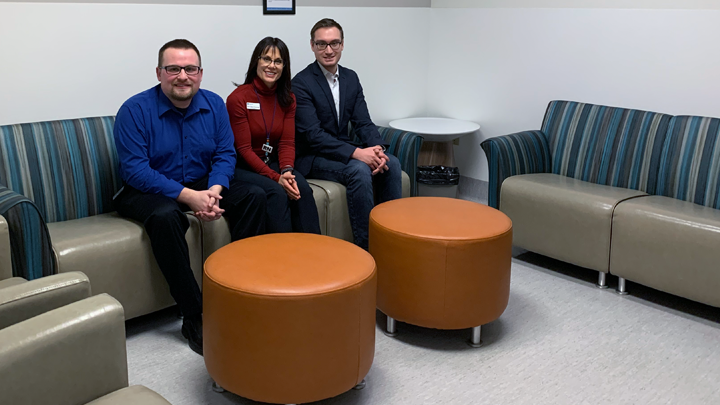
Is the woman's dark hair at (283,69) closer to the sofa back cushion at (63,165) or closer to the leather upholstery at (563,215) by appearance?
the sofa back cushion at (63,165)

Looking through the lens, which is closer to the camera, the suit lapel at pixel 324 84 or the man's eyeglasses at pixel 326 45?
the man's eyeglasses at pixel 326 45

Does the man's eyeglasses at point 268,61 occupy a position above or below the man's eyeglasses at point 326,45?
below

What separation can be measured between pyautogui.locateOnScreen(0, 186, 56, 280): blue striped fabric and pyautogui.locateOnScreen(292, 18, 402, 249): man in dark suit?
5.48 ft

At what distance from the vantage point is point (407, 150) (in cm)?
431

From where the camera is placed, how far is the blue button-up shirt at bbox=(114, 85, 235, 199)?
3.13 m

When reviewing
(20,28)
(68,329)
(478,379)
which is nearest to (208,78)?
(20,28)

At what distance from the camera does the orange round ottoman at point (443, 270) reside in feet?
9.46

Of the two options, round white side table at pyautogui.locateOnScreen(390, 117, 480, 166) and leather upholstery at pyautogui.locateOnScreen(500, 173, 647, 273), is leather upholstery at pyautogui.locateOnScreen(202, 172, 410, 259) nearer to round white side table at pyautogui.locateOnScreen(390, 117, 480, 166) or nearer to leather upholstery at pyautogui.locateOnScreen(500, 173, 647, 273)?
leather upholstery at pyautogui.locateOnScreen(500, 173, 647, 273)

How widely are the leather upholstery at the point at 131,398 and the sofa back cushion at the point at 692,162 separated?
3141mm

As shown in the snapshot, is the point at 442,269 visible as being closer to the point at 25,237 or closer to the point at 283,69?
the point at 283,69

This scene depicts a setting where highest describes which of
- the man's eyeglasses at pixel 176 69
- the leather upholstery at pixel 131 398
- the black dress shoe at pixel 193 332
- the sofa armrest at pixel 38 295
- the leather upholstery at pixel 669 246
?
the man's eyeglasses at pixel 176 69

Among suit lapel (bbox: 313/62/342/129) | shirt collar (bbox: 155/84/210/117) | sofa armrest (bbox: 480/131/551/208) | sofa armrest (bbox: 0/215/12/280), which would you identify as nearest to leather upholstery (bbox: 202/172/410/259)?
suit lapel (bbox: 313/62/342/129)

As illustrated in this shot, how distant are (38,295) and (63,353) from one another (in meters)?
0.32

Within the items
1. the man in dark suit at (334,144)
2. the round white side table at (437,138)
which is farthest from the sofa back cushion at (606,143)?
the man in dark suit at (334,144)
